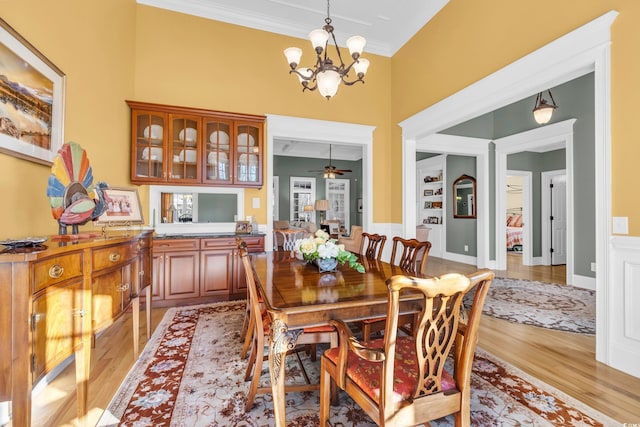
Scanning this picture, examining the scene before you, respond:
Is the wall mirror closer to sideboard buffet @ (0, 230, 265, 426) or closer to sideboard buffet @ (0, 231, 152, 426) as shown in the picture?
sideboard buffet @ (0, 230, 265, 426)

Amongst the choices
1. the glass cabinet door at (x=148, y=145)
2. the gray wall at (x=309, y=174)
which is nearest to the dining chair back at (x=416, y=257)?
the glass cabinet door at (x=148, y=145)

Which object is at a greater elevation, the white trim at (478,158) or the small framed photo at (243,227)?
the white trim at (478,158)

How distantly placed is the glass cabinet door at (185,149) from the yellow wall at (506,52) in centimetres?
311

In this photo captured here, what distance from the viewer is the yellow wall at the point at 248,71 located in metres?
2.06

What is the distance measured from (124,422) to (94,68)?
3029mm

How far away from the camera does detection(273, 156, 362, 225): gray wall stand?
→ 9336 mm

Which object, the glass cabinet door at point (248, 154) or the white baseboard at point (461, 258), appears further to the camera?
the white baseboard at point (461, 258)

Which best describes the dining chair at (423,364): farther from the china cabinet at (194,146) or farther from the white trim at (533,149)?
the white trim at (533,149)

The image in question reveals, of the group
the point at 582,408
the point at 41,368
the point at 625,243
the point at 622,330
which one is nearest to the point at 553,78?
the point at 625,243

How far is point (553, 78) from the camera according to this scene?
8.33 feet

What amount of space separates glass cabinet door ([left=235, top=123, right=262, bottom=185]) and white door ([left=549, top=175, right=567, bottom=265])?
6.86 meters

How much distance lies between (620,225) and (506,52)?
6.38 ft

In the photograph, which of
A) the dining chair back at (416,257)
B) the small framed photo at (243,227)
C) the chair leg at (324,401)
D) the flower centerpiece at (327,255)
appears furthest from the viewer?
the small framed photo at (243,227)

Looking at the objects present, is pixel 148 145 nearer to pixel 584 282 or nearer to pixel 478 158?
pixel 478 158
